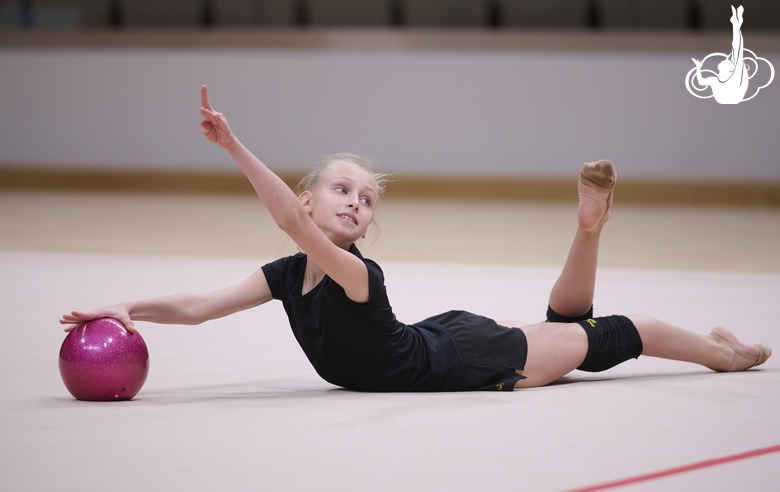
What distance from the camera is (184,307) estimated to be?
225cm

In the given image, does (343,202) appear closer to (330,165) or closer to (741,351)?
(330,165)

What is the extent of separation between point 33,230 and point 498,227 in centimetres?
345

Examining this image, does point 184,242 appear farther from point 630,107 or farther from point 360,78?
point 630,107

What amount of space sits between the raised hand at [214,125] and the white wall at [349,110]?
25.7 feet

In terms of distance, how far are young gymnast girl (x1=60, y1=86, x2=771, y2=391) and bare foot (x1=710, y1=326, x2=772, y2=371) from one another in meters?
0.04

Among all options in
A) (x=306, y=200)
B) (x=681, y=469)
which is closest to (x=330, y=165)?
(x=306, y=200)

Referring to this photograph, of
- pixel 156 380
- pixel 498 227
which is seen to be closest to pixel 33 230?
pixel 498 227

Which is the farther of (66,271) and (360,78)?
(360,78)

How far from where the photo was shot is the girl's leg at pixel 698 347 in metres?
2.48

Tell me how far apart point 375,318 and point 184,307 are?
19.0 inches

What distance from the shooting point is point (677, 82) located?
928cm

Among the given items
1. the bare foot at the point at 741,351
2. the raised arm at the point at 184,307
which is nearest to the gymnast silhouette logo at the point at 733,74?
the bare foot at the point at 741,351

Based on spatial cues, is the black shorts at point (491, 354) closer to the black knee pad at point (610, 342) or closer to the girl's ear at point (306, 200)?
the black knee pad at point (610, 342)

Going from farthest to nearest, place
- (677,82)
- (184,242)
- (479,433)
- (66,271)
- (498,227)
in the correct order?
(677,82) < (498,227) < (184,242) < (66,271) < (479,433)
